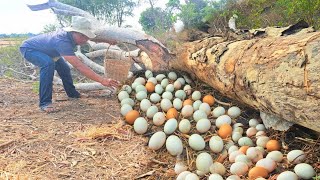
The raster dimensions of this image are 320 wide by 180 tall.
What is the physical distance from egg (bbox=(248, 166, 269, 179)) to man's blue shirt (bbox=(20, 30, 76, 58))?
9.90 ft

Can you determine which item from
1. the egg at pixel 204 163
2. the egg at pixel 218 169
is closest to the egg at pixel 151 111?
the egg at pixel 204 163

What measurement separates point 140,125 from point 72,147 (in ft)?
2.33

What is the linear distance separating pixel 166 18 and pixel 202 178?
12.2m

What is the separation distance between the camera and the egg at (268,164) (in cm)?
238

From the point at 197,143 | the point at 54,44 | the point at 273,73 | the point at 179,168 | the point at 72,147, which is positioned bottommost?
the point at 72,147

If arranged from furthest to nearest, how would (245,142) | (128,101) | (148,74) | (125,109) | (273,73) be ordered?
1. (148,74)
2. (128,101)
3. (125,109)
4. (245,142)
5. (273,73)

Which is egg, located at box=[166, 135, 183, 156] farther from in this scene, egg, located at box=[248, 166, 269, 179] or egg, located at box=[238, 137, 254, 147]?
egg, located at box=[248, 166, 269, 179]

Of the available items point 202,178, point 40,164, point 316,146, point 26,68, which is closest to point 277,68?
point 316,146

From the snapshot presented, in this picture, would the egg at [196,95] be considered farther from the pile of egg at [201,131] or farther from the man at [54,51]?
the man at [54,51]

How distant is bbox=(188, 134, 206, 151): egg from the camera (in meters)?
2.95

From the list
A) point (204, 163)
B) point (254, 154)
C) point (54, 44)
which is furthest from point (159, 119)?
point (54, 44)

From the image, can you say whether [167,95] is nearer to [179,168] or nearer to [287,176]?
[179,168]

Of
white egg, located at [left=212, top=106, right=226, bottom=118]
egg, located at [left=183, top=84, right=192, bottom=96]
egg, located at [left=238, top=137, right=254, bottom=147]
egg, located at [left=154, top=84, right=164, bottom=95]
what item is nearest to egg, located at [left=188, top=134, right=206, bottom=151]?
egg, located at [left=238, top=137, right=254, bottom=147]

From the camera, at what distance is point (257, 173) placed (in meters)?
2.32
